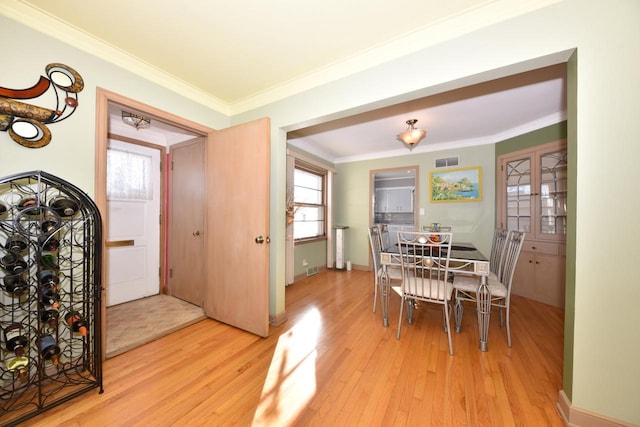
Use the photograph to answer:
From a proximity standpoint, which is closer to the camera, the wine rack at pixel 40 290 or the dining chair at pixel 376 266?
the wine rack at pixel 40 290

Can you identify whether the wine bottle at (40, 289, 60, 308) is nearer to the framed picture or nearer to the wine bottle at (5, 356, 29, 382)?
the wine bottle at (5, 356, 29, 382)

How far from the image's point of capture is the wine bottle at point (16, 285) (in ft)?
4.28

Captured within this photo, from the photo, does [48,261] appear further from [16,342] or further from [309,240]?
[309,240]

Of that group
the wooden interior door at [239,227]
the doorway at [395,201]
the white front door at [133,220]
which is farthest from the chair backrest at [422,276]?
the doorway at [395,201]

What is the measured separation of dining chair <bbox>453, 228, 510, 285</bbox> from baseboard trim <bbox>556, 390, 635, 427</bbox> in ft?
3.63

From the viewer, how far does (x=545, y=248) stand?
10.4 feet

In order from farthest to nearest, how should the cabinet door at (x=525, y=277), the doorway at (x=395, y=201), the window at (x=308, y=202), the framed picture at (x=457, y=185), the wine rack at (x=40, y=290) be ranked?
the doorway at (x=395, y=201)
the window at (x=308, y=202)
the framed picture at (x=457, y=185)
the cabinet door at (x=525, y=277)
the wine rack at (x=40, y=290)

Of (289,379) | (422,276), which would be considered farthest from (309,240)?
(289,379)

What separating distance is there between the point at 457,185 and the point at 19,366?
17.4 feet

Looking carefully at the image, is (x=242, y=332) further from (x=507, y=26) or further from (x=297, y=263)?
(x=507, y=26)

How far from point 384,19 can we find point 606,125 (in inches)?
58.1

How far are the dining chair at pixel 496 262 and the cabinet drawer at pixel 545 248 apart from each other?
93 cm

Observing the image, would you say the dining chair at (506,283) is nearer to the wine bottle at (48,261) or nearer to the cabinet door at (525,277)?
the cabinet door at (525,277)

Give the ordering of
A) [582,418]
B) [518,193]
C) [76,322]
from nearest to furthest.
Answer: [582,418], [76,322], [518,193]
